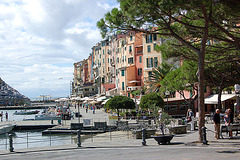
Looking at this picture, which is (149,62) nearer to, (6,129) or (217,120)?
(6,129)

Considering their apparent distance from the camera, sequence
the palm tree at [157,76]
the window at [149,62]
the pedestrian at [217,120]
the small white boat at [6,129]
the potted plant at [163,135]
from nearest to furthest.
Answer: the potted plant at [163,135] → the pedestrian at [217,120] → the small white boat at [6,129] → the palm tree at [157,76] → the window at [149,62]

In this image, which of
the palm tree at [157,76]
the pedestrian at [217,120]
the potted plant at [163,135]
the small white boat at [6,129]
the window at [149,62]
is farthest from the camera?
the window at [149,62]

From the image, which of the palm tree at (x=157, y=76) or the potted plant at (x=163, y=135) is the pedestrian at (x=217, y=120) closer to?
the potted plant at (x=163, y=135)

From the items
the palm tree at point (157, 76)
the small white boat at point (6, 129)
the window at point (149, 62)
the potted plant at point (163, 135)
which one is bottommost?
the small white boat at point (6, 129)

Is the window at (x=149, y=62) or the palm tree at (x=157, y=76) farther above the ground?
the window at (x=149, y=62)

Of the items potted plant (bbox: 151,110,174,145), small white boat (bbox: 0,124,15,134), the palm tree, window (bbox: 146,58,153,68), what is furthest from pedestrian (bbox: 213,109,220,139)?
window (bbox: 146,58,153,68)

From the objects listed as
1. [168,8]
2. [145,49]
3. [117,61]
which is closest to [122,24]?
[168,8]

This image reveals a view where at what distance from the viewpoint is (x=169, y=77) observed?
3612 cm

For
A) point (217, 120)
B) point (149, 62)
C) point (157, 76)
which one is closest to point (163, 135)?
point (217, 120)

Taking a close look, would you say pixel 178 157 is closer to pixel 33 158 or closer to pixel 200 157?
pixel 200 157

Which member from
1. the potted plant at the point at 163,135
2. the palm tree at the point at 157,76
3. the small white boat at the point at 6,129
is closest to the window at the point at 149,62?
the palm tree at the point at 157,76

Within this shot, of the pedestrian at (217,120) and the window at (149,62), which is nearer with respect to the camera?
the pedestrian at (217,120)

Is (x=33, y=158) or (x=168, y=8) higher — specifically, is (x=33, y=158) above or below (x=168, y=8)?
below

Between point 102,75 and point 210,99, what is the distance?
213 feet
